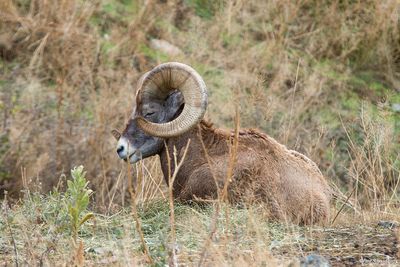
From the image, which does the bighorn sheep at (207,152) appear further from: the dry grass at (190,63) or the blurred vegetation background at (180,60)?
the blurred vegetation background at (180,60)

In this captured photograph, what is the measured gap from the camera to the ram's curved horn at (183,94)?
9000mm

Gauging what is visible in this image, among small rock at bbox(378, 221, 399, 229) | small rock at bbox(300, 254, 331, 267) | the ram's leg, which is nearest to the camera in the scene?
small rock at bbox(300, 254, 331, 267)

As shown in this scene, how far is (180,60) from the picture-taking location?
1620cm

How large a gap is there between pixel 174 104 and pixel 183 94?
305 millimetres

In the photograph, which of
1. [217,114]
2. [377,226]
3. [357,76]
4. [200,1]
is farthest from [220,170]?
[200,1]

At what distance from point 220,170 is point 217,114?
629cm

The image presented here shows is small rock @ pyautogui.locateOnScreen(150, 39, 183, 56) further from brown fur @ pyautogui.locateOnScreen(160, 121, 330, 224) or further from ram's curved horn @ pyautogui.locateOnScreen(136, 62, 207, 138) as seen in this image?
brown fur @ pyautogui.locateOnScreen(160, 121, 330, 224)

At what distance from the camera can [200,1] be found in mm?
18750

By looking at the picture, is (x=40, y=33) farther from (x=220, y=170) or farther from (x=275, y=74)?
(x=220, y=170)

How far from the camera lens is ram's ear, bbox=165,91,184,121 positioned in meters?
9.42

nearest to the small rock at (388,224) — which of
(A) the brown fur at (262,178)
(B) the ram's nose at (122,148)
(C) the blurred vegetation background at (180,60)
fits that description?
(A) the brown fur at (262,178)

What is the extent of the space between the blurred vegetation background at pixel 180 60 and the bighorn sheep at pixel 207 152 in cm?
422

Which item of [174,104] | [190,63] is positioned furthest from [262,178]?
[190,63]

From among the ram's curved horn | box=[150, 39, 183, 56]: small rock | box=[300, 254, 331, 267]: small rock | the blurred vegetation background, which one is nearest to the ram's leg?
the ram's curved horn
